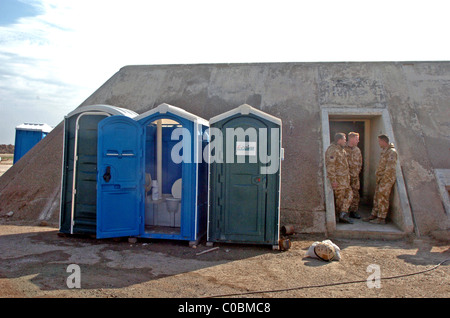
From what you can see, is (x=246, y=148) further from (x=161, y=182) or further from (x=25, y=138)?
(x=25, y=138)

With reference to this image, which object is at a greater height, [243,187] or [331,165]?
[331,165]

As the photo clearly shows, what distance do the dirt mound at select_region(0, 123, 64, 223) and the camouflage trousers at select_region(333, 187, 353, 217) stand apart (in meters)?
6.41

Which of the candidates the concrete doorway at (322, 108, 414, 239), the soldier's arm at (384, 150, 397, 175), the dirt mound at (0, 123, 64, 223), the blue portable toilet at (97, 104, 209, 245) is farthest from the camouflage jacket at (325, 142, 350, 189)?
the dirt mound at (0, 123, 64, 223)

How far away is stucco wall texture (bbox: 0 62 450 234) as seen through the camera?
29.0 feet

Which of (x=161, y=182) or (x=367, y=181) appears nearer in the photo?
(x=161, y=182)

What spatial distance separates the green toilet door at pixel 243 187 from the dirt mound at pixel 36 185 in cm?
448

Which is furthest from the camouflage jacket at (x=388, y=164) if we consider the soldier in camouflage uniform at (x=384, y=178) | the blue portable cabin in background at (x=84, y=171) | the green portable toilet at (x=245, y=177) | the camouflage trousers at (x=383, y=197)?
the blue portable cabin in background at (x=84, y=171)

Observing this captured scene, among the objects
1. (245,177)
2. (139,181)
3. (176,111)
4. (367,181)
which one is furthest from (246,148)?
(367,181)

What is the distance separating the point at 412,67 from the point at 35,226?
35.4 ft

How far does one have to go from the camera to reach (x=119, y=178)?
24.2ft

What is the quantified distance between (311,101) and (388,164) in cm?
305

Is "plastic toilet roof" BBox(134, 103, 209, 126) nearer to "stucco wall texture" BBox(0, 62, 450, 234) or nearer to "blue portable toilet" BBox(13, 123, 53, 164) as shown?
"stucco wall texture" BBox(0, 62, 450, 234)

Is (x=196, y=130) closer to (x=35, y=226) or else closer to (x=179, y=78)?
(x=35, y=226)
